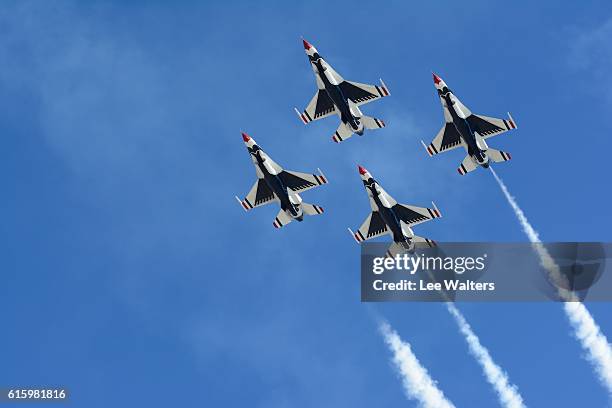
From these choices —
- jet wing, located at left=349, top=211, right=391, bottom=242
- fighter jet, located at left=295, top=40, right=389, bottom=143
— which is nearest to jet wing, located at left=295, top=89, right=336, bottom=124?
fighter jet, located at left=295, top=40, right=389, bottom=143

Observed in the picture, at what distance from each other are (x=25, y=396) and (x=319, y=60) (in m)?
61.0

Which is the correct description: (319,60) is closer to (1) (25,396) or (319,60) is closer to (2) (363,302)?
(2) (363,302)

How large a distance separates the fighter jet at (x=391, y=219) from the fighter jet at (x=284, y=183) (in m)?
8.26

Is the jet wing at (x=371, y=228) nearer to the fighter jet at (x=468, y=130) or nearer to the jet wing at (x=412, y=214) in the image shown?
the jet wing at (x=412, y=214)

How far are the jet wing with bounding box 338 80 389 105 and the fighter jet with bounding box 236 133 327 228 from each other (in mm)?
12380

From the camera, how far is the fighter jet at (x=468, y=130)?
191m

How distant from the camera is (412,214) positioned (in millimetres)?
184000

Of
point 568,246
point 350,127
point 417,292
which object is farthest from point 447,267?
point 350,127

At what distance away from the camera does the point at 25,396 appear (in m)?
167

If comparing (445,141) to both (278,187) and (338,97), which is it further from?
(278,187)

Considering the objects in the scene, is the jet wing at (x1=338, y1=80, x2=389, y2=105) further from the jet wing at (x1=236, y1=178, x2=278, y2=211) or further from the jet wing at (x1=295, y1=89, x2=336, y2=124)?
the jet wing at (x1=236, y1=178, x2=278, y2=211)

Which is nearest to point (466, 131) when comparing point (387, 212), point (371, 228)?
point (387, 212)

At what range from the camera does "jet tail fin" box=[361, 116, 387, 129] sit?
7618 inches

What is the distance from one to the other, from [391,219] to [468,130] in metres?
18.1
